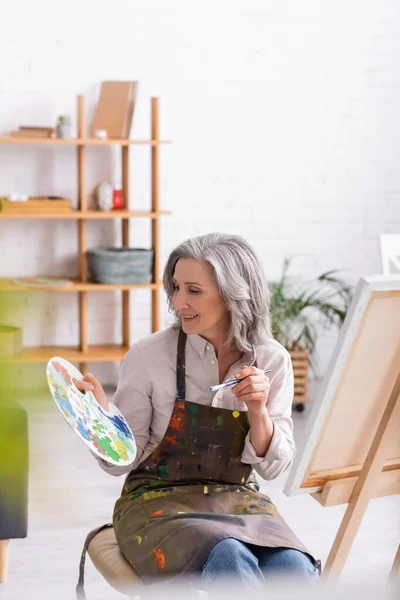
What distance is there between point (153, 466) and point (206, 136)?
3474 millimetres

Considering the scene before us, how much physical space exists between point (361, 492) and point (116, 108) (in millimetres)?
3468

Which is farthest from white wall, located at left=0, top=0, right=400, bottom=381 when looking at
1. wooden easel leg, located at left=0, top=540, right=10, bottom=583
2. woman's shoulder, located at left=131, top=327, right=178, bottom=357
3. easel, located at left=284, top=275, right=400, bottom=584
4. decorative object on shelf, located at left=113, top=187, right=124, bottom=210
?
easel, located at left=284, top=275, right=400, bottom=584

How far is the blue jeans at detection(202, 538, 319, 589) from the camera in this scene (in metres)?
1.58

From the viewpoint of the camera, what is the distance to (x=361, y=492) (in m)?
1.65

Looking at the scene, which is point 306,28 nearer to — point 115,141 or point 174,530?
point 115,141

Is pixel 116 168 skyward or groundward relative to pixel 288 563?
skyward

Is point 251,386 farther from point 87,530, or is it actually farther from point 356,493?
point 87,530

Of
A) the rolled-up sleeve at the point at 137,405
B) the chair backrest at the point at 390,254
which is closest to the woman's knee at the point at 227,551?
the rolled-up sleeve at the point at 137,405

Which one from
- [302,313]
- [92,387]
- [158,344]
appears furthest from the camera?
[302,313]

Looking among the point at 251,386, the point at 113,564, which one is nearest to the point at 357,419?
the point at 251,386

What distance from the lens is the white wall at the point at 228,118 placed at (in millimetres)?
4852

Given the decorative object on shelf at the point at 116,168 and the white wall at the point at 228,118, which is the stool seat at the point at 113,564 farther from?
the decorative object on shelf at the point at 116,168

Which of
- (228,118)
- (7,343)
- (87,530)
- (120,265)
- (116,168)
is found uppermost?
(228,118)

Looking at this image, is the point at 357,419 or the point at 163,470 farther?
the point at 163,470
